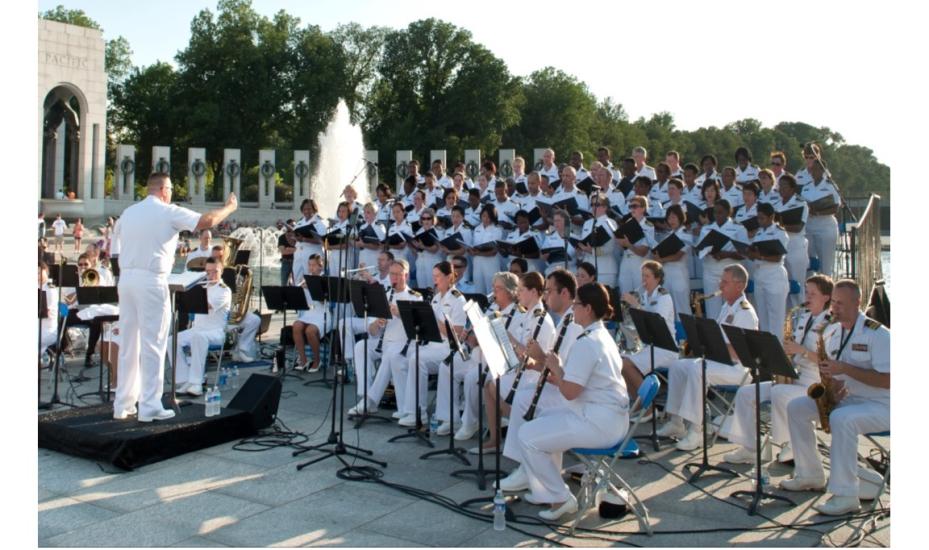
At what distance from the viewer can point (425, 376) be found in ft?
30.1

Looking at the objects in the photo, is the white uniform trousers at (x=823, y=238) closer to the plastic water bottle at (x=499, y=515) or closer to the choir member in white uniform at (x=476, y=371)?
the choir member in white uniform at (x=476, y=371)

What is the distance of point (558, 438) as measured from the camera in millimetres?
5887

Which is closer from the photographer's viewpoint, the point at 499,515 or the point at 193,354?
the point at 499,515

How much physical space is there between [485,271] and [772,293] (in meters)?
4.39

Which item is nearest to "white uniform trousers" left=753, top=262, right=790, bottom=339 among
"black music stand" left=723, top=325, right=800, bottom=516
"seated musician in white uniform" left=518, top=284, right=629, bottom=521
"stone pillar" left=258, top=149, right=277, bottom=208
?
A: "black music stand" left=723, top=325, right=800, bottom=516

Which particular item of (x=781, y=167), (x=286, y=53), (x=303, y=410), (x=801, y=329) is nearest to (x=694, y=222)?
(x=781, y=167)

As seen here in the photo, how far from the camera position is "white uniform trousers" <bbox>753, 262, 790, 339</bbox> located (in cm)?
1131

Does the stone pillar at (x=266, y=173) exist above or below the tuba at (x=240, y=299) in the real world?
above

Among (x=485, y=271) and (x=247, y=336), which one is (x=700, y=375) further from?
(x=247, y=336)

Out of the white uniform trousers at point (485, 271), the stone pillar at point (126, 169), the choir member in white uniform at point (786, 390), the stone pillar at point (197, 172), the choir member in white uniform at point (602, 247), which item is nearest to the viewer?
the choir member in white uniform at point (786, 390)

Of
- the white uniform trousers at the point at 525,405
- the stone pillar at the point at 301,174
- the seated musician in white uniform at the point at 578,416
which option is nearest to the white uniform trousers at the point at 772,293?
the white uniform trousers at the point at 525,405

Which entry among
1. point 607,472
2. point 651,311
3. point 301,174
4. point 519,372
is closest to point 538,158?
point 301,174

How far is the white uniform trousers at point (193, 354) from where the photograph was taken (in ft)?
34.6

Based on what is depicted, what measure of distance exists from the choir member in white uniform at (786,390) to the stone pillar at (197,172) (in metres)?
36.5
